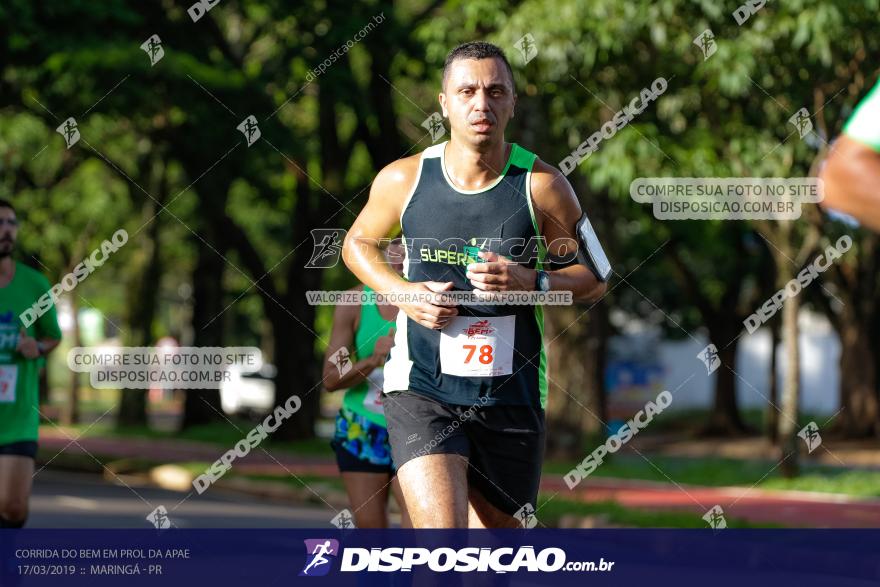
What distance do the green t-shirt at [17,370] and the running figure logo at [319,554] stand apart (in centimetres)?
183

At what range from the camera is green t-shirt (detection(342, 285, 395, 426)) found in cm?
659

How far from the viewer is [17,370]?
23.9 feet

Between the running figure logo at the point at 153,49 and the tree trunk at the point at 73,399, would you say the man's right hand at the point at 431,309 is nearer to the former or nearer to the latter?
the running figure logo at the point at 153,49

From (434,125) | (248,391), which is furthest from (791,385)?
(248,391)

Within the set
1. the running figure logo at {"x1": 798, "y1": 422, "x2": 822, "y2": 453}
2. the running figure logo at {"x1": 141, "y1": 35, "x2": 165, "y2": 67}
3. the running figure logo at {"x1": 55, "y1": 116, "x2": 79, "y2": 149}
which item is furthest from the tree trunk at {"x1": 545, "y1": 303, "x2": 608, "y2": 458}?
the running figure logo at {"x1": 55, "y1": 116, "x2": 79, "y2": 149}

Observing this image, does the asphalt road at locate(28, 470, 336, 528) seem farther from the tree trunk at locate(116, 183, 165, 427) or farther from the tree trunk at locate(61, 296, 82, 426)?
the tree trunk at locate(61, 296, 82, 426)

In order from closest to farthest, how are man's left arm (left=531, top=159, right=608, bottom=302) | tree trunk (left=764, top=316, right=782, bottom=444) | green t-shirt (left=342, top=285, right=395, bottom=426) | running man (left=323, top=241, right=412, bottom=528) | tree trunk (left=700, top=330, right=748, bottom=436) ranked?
man's left arm (left=531, top=159, right=608, bottom=302) → running man (left=323, top=241, right=412, bottom=528) → green t-shirt (left=342, top=285, right=395, bottom=426) → tree trunk (left=764, top=316, right=782, bottom=444) → tree trunk (left=700, top=330, right=748, bottom=436)

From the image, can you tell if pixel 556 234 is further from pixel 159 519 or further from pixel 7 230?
pixel 159 519

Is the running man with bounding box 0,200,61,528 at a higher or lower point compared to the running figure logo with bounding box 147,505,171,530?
lower

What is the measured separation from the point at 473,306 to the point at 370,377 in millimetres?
2022

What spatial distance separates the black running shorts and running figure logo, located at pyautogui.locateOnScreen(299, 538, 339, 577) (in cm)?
134

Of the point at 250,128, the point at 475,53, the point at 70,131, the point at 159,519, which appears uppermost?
the point at 250,128

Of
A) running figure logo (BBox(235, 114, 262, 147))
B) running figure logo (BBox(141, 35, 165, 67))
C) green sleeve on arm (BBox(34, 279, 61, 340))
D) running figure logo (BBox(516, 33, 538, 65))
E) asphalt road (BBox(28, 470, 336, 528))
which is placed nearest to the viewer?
green sleeve on arm (BBox(34, 279, 61, 340))

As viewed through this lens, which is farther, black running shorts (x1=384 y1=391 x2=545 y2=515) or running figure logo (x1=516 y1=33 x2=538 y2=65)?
running figure logo (x1=516 y1=33 x2=538 y2=65)
